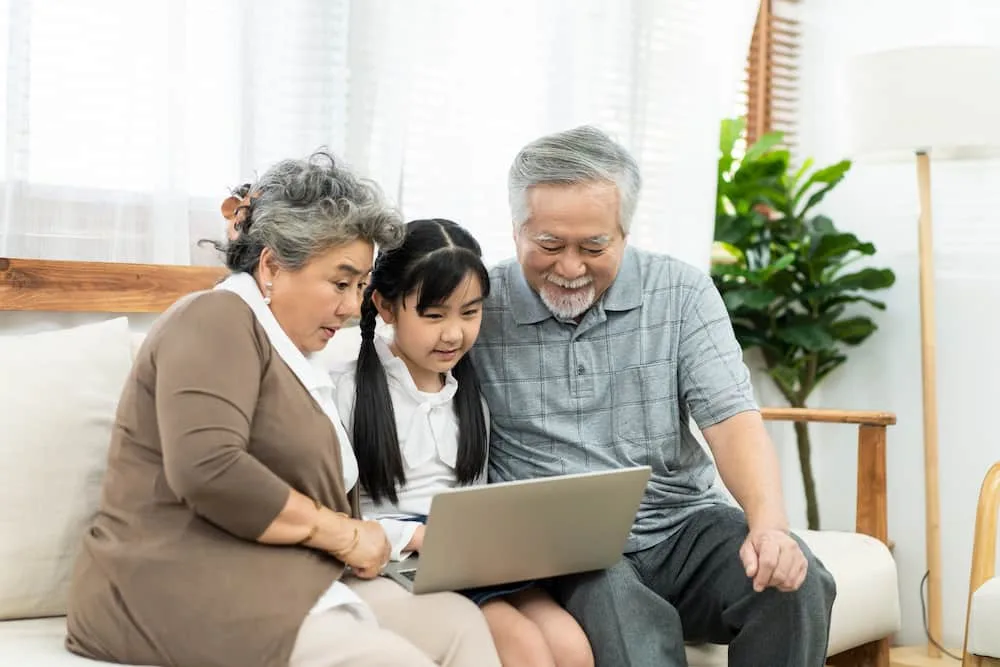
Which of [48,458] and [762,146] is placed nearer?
[48,458]

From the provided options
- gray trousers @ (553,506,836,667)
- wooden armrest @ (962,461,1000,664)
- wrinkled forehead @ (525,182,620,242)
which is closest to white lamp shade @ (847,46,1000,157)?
wooden armrest @ (962,461,1000,664)

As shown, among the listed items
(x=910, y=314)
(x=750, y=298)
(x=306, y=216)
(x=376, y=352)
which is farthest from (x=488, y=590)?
(x=910, y=314)

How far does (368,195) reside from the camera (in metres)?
1.66

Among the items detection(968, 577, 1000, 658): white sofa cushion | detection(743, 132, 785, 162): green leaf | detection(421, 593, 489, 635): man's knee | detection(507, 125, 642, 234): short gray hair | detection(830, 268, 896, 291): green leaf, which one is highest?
detection(743, 132, 785, 162): green leaf

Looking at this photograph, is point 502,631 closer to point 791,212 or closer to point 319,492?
point 319,492

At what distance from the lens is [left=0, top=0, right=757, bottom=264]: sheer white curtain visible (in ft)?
6.76

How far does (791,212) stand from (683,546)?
1.71 m

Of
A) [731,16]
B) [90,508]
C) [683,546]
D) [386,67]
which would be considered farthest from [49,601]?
[731,16]

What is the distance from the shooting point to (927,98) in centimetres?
291

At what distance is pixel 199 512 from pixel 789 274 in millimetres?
2237

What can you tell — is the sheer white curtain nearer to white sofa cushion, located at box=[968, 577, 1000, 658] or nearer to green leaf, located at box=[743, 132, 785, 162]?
green leaf, located at box=[743, 132, 785, 162]

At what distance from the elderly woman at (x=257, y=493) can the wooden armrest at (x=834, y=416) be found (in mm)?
1231

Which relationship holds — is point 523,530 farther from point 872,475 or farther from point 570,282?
point 872,475

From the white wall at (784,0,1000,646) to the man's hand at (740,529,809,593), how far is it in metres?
1.78
